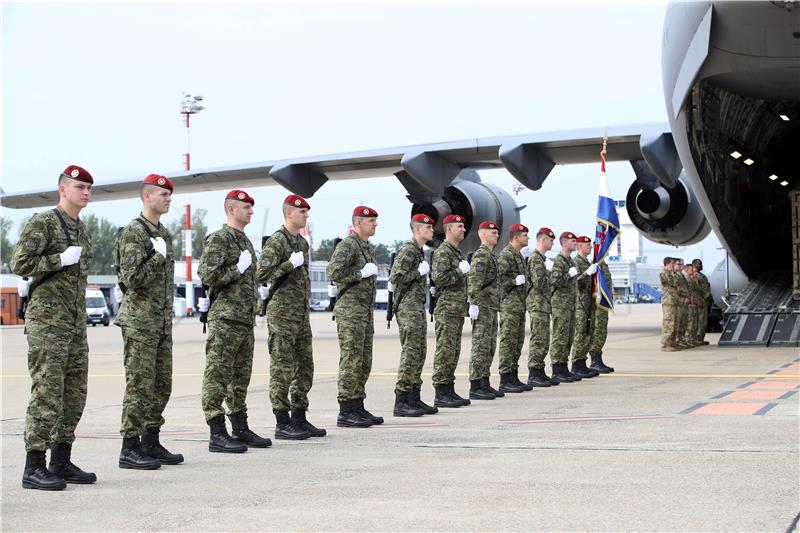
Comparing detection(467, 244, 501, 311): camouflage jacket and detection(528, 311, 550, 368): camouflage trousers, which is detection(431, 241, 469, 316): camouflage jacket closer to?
detection(467, 244, 501, 311): camouflage jacket

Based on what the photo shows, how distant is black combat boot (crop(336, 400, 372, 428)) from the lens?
780 cm

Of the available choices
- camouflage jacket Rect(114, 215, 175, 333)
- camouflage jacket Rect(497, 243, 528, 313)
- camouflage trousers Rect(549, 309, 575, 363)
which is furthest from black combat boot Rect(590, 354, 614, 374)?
camouflage jacket Rect(114, 215, 175, 333)

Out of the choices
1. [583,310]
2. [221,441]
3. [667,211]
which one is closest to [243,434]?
[221,441]

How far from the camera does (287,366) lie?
7.22m

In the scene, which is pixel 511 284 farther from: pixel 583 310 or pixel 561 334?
pixel 583 310

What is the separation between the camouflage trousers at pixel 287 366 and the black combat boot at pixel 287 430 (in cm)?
6

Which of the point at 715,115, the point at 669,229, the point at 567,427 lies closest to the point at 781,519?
the point at 567,427

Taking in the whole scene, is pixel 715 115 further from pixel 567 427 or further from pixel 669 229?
pixel 567 427

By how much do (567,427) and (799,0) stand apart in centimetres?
522

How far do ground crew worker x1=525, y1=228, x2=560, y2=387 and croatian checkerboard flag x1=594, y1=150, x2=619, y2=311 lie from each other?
4.48 feet

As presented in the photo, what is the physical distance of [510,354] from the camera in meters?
10.5

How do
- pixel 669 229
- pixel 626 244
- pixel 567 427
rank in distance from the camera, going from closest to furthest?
pixel 567 427
pixel 669 229
pixel 626 244

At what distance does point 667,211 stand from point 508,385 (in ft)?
28.9

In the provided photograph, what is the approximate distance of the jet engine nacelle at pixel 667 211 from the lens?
18.0 m
